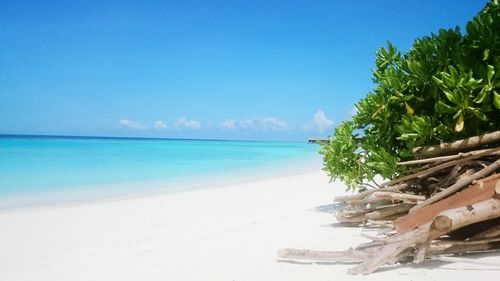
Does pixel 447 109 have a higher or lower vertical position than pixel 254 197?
higher

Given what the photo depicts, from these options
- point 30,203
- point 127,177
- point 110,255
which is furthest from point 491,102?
point 127,177

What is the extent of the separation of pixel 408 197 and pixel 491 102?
1288mm

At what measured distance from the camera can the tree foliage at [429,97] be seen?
317 centimetres

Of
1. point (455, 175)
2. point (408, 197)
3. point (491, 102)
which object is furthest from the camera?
point (408, 197)

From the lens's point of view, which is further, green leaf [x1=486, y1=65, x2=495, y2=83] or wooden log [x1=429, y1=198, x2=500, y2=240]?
green leaf [x1=486, y1=65, x2=495, y2=83]

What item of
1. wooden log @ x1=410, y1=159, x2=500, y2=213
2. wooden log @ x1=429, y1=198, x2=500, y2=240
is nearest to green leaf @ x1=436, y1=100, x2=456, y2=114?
wooden log @ x1=410, y1=159, x2=500, y2=213

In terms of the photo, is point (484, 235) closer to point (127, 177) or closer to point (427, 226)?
point (427, 226)

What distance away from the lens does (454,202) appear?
3109mm

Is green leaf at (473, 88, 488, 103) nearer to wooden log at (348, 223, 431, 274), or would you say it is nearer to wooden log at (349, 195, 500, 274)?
wooden log at (349, 195, 500, 274)

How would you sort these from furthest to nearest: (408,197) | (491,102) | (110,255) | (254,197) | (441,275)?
(254,197) < (110,255) < (408,197) < (491,102) < (441,275)

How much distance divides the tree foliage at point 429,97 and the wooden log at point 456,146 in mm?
98

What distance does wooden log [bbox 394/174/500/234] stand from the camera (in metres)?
2.90

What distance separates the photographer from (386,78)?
13.8ft

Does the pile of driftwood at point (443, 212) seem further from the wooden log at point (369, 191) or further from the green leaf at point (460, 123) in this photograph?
the green leaf at point (460, 123)
